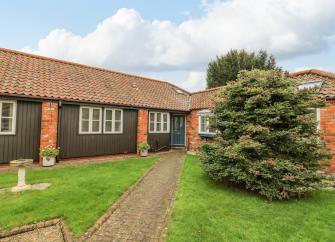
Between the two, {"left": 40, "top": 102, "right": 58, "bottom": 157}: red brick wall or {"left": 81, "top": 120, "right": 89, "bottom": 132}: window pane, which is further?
{"left": 81, "top": 120, "right": 89, "bottom": 132}: window pane

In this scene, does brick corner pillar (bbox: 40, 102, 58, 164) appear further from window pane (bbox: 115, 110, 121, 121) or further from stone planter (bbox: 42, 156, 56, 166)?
window pane (bbox: 115, 110, 121, 121)

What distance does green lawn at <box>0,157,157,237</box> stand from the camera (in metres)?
4.58

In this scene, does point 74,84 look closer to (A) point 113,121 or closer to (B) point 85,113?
(B) point 85,113

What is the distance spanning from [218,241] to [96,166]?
7.74 m

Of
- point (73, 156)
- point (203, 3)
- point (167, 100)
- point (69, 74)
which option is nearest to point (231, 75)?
point (167, 100)

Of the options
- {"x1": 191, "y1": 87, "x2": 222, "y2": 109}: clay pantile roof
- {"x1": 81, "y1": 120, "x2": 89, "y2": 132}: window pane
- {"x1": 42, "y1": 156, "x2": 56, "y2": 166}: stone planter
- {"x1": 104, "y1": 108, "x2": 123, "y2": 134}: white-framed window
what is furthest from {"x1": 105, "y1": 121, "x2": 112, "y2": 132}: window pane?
{"x1": 191, "y1": 87, "x2": 222, "y2": 109}: clay pantile roof

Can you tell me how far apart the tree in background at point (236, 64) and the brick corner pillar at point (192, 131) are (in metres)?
14.2

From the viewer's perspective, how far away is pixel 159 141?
15.5 m

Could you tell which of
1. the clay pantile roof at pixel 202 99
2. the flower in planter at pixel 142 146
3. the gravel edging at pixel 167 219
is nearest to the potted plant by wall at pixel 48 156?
the flower in planter at pixel 142 146

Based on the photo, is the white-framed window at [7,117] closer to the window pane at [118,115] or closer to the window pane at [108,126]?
the window pane at [108,126]

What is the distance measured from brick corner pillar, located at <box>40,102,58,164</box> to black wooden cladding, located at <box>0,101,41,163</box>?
289 mm

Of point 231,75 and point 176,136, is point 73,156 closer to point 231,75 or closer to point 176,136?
point 176,136

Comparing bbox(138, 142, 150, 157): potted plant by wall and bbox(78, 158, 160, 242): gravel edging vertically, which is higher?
bbox(138, 142, 150, 157): potted plant by wall

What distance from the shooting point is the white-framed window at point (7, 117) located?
9.38m
